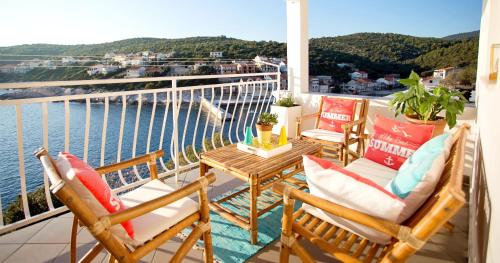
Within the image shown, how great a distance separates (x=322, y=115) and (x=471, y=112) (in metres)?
1.84

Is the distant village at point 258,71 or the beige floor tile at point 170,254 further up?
the distant village at point 258,71

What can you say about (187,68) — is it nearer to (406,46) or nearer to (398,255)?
(406,46)

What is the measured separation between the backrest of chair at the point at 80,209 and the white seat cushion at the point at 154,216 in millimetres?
136

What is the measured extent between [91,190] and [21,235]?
1.65 m

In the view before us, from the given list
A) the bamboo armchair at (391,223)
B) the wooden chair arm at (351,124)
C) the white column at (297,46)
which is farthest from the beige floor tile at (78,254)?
the white column at (297,46)

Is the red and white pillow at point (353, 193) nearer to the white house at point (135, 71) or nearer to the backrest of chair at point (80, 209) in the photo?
the backrest of chair at point (80, 209)

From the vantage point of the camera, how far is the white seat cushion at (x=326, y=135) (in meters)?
3.46

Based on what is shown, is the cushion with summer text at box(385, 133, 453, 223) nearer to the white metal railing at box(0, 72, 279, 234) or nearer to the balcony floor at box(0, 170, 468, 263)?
the balcony floor at box(0, 170, 468, 263)

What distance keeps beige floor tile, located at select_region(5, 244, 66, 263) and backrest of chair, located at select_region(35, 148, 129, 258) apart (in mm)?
1109

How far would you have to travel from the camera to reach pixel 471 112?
3500mm

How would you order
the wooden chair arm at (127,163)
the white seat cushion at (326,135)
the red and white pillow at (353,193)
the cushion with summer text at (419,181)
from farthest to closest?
the white seat cushion at (326,135)
the wooden chair arm at (127,163)
the cushion with summer text at (419,181)
the red and white pillow at (353,193)

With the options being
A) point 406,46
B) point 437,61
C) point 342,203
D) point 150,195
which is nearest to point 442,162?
point 342,203

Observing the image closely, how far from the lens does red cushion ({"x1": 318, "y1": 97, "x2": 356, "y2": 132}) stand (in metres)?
3.81

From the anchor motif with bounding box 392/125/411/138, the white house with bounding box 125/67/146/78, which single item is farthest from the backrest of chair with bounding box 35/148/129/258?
the white house with bounding box 125/67/146/78
